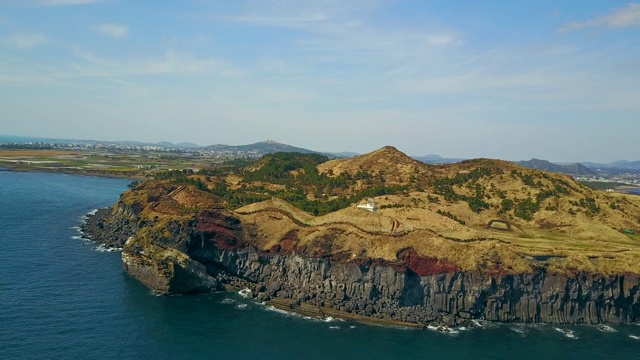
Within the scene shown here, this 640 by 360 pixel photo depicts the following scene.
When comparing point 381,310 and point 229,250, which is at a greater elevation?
point 229,250

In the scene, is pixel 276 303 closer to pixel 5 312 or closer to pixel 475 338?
pixel 475 338

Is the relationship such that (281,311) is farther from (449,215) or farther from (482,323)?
(449,215)

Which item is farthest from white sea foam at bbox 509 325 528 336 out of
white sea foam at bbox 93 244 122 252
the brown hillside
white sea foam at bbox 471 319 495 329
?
white sea foam at bbox 93 244 122 252

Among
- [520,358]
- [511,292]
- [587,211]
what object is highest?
[587,211]

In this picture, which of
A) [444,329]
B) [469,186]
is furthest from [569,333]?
[469,186]

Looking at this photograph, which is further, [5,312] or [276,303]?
[276,303]

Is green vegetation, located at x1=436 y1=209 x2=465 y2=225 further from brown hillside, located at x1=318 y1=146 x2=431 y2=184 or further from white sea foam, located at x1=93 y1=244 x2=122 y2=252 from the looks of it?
white sea foam, located at x1=93 y1=244 x2=122 y2=252

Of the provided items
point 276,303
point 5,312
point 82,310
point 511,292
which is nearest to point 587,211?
point 511,292
